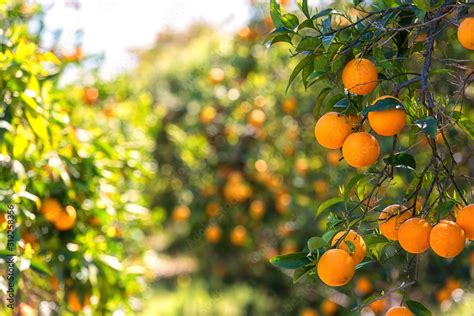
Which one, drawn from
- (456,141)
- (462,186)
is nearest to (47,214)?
(456,141)

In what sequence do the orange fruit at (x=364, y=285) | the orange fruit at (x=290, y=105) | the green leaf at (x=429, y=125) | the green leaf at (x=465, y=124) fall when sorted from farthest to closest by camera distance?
the orange fruit at (x=290, y=105) < the orange fruit at (x=364, y=285) < the green leaf at (x=465, y=124) < the green leaf at (x=429, y=125)

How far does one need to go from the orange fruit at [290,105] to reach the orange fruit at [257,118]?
0.40 ft

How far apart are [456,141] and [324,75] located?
101cm

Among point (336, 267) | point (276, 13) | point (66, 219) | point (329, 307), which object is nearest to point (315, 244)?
point (336, 267)

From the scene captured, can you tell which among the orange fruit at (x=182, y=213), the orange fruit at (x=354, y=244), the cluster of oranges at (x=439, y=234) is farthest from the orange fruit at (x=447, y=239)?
the orange fruit at (x=182, y=213)

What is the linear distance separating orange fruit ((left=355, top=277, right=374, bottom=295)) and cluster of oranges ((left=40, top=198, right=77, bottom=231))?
1.53 m

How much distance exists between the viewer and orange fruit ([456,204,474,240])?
97cm

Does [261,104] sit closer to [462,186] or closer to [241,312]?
[462,186]

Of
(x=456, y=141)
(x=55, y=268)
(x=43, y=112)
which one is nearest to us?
(x=43, y=112)

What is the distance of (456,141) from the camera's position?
193 centimetres

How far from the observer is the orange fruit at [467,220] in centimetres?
97

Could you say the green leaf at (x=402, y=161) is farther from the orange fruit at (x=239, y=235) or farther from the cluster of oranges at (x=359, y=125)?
the orange fruit at (x=239, y=235)

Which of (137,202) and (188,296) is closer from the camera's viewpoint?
(137,202)

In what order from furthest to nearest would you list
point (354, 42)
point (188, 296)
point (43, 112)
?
point (188, 296)
point (43, 112)
point (354, 42)
